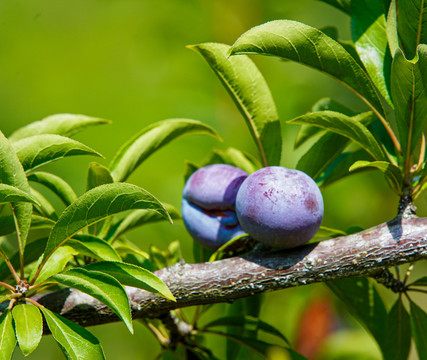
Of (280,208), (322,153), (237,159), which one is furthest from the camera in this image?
(237,159)

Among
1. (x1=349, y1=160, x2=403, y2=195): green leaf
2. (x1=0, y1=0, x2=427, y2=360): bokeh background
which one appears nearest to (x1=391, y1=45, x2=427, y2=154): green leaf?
(x1=349, y1=160, x2=403, y2=195): green leaf

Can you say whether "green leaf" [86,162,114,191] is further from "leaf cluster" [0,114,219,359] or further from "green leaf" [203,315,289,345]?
"green leaf" [203,315,289,345]

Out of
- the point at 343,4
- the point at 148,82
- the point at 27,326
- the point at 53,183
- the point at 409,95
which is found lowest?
the point at 148,82

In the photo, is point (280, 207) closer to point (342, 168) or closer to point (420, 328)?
point (342, 168)

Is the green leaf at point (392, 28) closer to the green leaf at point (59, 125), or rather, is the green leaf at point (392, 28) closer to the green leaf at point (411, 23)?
the green leaf at point (411, 23)

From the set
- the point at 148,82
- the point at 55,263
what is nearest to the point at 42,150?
the point at 55,263

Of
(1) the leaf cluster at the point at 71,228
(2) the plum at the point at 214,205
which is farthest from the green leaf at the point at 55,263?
(2) the plum at the point at 214,205

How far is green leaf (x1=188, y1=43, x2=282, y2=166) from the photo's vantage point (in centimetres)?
79

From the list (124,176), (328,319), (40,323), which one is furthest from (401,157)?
(328,319)

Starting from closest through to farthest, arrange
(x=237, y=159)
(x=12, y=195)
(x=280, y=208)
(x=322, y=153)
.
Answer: (x=12, y=195)
(x=280, y=208)
(x=322, y=153)
(x=237, y=159)

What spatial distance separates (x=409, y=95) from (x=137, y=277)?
0.44m

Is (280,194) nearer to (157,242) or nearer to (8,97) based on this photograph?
(157,242)

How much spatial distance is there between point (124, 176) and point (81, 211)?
0.70ft

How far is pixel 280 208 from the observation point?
2.39ft
